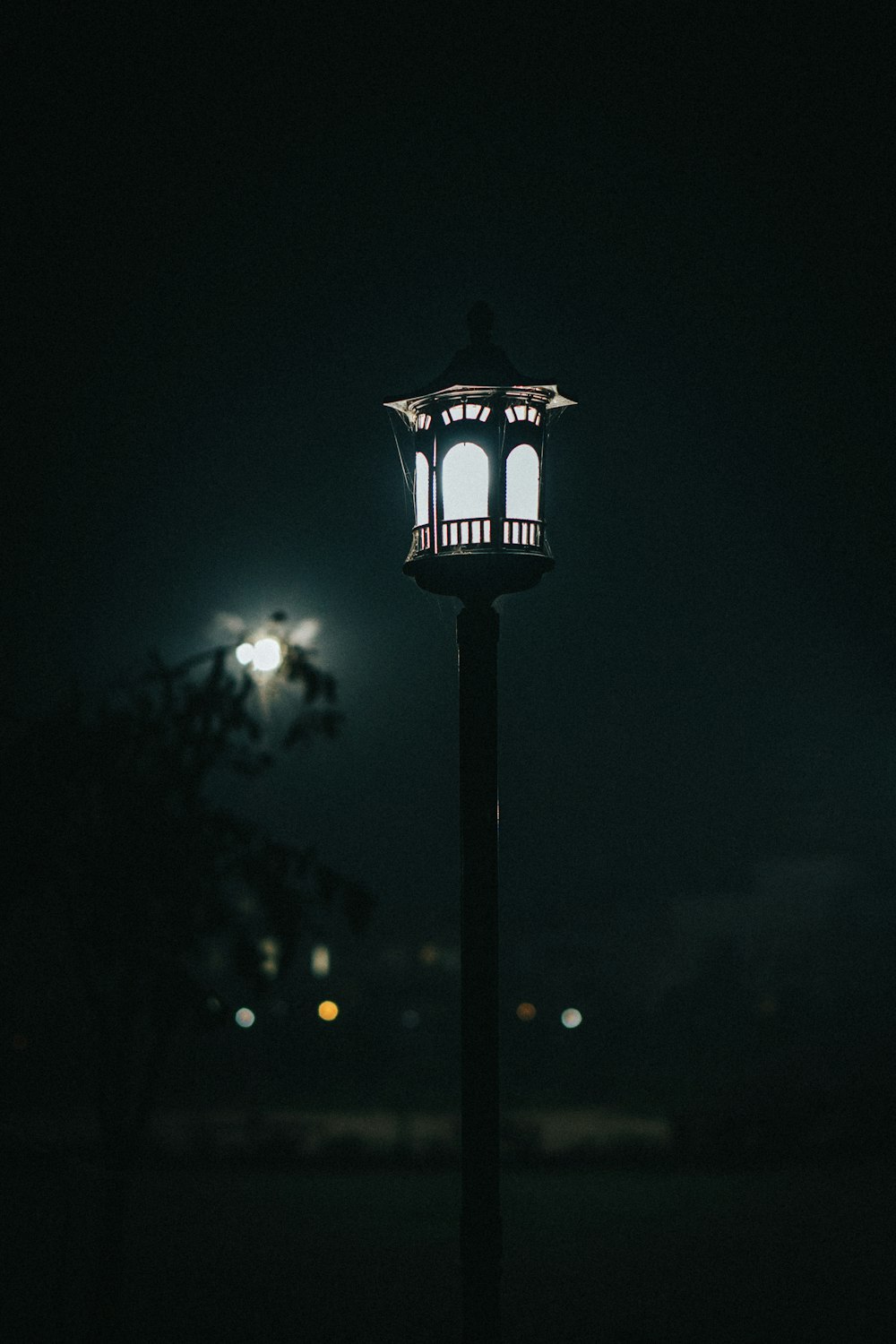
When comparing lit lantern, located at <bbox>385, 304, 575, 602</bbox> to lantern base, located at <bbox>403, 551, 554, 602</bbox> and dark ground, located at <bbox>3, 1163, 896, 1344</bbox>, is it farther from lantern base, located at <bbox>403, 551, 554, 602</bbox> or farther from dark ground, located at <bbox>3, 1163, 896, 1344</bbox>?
dark ground, located at <bbox>3, 1163, 896, 1344</bbox>

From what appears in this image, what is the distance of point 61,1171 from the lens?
21.8ft

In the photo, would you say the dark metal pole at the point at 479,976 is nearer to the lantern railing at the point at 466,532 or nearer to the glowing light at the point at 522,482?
the lantern railing at the point at 466,532

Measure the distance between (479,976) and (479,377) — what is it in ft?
8.15

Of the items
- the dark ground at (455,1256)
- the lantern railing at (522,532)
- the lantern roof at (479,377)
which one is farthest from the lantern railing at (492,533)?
the dark ground at (455,1256)

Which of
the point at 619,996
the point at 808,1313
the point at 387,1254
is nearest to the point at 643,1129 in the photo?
the point at 619,996

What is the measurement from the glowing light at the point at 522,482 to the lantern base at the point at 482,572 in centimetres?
20

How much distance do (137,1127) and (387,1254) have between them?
7.92 m

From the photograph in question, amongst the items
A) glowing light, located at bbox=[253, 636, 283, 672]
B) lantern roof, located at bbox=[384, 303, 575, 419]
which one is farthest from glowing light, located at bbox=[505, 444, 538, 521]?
glowing light, located at bbox=[253, 636, 283, 672]

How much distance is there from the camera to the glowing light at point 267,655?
628 cm

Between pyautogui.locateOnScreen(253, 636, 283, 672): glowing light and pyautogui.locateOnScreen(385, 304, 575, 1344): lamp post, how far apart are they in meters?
0.77

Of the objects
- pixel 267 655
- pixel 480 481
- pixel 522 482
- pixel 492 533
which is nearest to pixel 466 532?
pixel 492 533

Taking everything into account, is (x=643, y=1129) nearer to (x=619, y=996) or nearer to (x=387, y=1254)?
(x=619, y=996)

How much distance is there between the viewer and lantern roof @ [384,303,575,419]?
581 cm

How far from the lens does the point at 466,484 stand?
5.75 m
